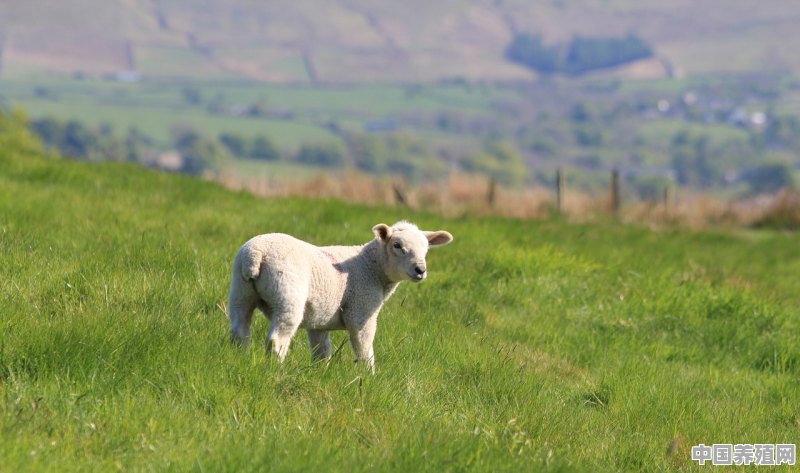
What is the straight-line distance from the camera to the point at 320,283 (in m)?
6.39

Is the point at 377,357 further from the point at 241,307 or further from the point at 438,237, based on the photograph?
the point at 241,307

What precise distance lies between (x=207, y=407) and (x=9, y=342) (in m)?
1.34

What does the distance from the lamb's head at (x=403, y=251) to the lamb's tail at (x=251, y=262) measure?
0.93 metres

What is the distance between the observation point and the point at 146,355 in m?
5.89

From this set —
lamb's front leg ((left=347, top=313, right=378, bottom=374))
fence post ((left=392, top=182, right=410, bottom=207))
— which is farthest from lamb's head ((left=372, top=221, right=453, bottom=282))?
fence post ((left=392, top=182, right=410, bottom=207))

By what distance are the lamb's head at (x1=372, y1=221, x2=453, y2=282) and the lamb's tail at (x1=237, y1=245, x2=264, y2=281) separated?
0.93 meters

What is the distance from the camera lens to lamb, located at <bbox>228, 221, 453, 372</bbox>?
602 cm

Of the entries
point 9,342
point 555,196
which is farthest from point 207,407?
point 555,196

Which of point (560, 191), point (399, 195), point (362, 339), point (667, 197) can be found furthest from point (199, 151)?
point (362, 339)

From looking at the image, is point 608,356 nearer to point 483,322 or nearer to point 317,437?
point 483,322

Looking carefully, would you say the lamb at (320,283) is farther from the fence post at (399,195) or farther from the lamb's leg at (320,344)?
the fence post at (399,195)

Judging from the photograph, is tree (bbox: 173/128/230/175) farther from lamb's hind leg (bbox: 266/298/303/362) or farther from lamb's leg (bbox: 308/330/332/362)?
lamb's hind leg (bbox: 266/298/303/362)

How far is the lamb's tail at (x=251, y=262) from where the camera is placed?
5.99m

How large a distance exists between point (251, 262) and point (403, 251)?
117cm
